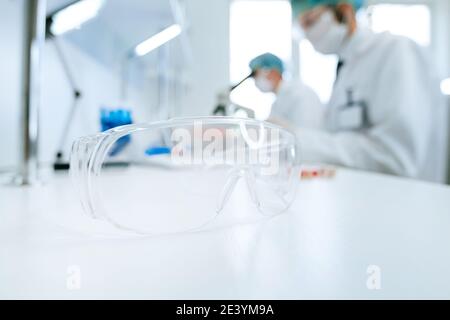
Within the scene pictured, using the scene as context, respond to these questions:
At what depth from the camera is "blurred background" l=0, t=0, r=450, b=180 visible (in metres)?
0.73

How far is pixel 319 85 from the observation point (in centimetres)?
313

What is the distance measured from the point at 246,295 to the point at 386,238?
153mm

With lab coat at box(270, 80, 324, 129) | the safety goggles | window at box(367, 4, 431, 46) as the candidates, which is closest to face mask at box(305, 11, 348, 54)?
lab coat at box(270, 80, 324, 129)

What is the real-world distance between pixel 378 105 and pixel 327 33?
0.46m

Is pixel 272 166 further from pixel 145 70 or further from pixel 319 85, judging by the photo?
pixel 319 85

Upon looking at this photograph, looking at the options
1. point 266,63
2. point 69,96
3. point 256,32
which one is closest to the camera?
point 69,96

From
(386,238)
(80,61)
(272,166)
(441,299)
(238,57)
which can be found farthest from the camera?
(238,57)

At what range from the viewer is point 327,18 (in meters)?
1.38

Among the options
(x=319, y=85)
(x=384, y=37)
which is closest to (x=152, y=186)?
(x=384, y=37)

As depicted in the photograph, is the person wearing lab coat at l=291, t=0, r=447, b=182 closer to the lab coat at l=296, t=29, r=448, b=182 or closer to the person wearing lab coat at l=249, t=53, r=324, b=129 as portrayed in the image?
the lab coat at l=296, t=29, r=448, b=182

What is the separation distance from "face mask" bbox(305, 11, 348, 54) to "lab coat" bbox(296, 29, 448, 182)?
0.11 m

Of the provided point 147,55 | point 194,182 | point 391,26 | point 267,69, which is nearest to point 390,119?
point 194,182

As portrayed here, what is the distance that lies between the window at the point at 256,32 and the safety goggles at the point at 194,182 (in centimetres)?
229

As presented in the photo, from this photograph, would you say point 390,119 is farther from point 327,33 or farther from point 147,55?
point 147,55
